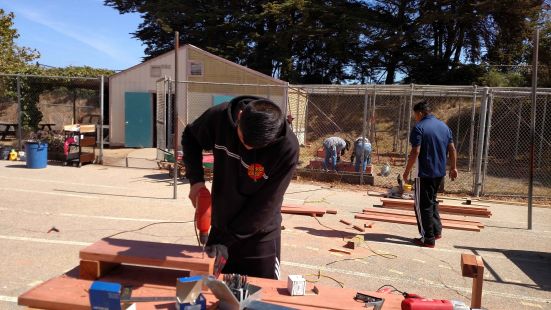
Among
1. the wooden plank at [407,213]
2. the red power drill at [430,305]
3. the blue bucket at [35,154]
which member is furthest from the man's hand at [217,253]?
the blue bucket at [35,154]

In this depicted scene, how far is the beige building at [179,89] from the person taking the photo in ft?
62.0

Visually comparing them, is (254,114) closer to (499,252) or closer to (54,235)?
(54,235)

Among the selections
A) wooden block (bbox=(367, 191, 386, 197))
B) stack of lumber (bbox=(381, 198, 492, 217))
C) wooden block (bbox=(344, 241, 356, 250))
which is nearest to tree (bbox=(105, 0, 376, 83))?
wooden block (bbox=(367, 191, 386, 197))

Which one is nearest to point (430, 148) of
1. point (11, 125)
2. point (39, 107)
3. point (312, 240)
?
point (312, 240)

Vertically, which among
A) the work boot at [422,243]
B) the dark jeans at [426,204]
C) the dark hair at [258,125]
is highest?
the dark hair at [258,125]

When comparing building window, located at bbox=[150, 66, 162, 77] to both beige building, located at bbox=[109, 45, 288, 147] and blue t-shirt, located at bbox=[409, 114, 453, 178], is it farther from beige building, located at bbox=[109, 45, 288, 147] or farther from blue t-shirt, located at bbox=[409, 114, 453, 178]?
blue t-shirt, located at bbox=[409, 114, 453, 178]

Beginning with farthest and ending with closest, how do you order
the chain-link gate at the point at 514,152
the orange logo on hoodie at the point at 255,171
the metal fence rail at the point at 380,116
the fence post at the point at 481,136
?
the metal fence rail at the point at 380,116 < the chain-link gate at the point at 514,152 < the fence post at the point at 481,136 < the orange logo on hoodie at the point at 255,171

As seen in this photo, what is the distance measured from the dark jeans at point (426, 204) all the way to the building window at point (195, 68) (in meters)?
14.1

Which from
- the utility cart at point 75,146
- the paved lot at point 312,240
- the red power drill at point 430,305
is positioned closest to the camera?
the red power drill at point 430,305

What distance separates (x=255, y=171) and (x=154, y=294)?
3.12ft

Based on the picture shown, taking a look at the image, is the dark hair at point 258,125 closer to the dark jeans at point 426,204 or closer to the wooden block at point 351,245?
the wooden block at point 351,245

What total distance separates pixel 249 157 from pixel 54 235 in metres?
5.06

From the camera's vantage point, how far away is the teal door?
763 inches

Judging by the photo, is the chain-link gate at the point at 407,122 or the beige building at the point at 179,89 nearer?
the chain-link gate at the point at 407,122
